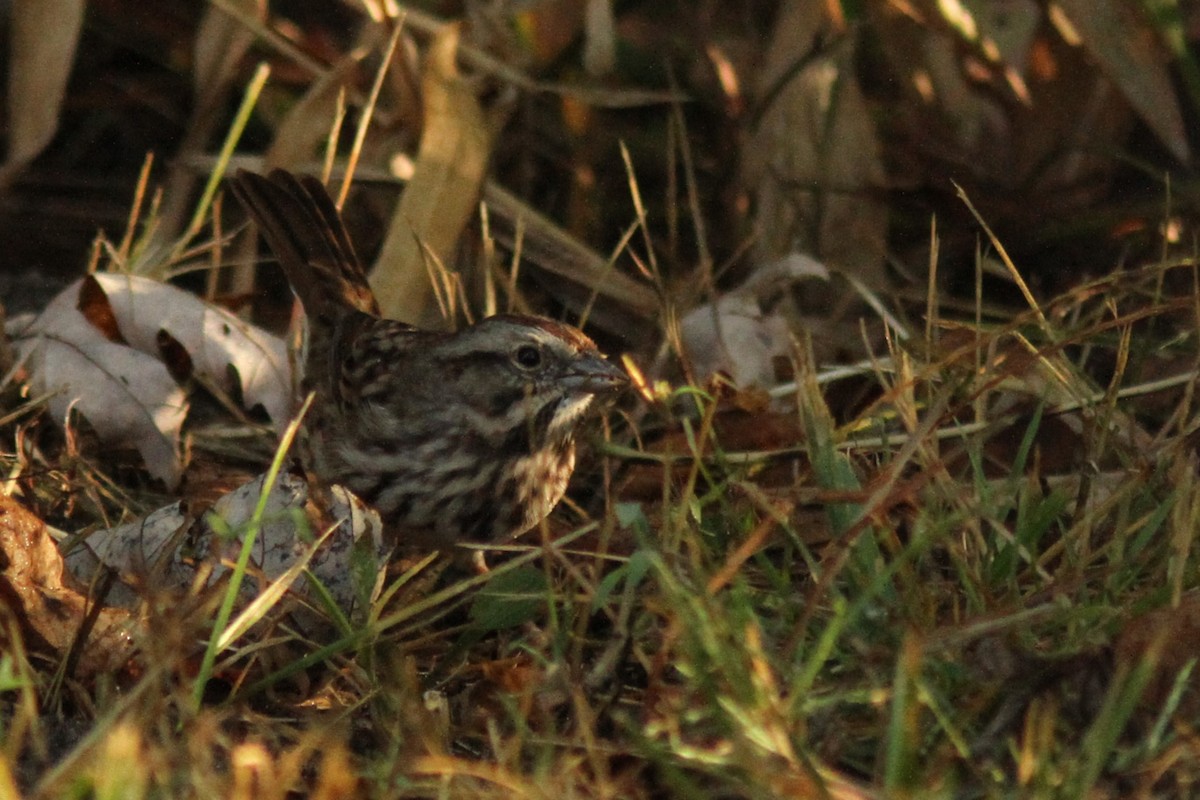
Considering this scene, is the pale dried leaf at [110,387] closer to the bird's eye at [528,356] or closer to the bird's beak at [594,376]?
the bird's eye at [528,356]

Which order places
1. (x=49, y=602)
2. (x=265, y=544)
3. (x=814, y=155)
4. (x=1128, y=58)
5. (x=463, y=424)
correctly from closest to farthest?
(x=49, y=602)
(x=265, y=544)
(x=463, y=424)
(x=1128, y=58)
(x=814, y=155)

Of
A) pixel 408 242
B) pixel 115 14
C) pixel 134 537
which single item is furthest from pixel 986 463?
pixel 115 14

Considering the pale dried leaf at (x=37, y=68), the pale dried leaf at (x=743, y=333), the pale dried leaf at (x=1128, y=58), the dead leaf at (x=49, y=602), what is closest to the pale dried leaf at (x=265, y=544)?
the dead leaf at (x=49, y=602)

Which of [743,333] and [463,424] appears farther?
[743,333]

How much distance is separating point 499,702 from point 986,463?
1418 mm

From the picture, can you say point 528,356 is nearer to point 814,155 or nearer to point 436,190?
point 436,190

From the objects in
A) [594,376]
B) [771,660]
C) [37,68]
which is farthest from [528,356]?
[37,68]

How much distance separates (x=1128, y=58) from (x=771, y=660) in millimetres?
2558

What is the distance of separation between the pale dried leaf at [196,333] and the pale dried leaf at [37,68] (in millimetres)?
620

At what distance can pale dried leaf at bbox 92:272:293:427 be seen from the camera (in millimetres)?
3707

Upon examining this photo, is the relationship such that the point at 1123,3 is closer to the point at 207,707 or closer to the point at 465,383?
the point at 465,383

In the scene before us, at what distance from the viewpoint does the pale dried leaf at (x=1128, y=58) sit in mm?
4219

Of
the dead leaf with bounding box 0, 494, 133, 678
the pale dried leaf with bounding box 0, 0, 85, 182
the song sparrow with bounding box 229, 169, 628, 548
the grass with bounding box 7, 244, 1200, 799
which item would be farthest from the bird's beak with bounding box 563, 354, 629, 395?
the pale dried leaf with bounding box 0, 0, 85, 182

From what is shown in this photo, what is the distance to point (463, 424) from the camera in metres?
3.48
